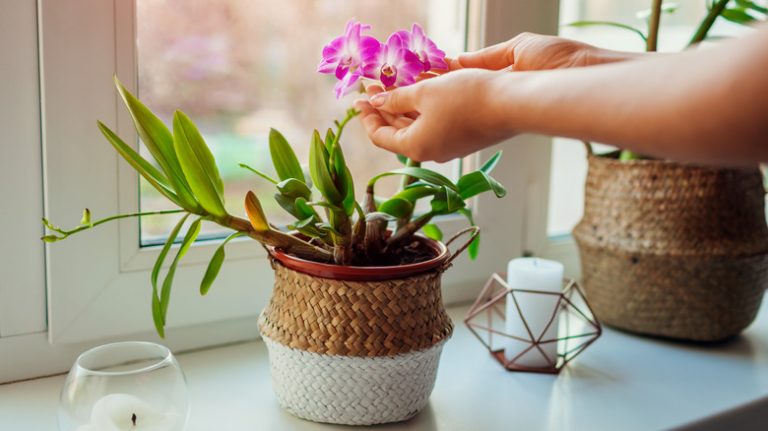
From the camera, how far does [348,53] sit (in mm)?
767

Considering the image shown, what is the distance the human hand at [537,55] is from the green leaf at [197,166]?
0.93 feet

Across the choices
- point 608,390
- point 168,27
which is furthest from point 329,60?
point 608,390

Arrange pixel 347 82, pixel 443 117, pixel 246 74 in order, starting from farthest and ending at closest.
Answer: pixel 246 74, pixel 347 82, pixel 443 117

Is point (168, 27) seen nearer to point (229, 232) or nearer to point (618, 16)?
point (229, 232)

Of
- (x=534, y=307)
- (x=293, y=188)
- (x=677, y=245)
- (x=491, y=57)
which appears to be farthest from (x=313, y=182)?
(x=677, y=245)

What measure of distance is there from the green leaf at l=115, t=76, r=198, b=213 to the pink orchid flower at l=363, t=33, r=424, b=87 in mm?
200

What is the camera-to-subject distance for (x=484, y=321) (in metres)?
1.20

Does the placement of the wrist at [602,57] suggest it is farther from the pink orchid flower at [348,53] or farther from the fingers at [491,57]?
the pink orchid flower at [348,53]

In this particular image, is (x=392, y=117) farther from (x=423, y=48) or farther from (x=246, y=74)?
(x=246, y=74)

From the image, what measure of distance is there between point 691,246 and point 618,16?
52 cm

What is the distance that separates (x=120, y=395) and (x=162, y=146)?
232 millimetres

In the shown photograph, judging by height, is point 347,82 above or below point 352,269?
above

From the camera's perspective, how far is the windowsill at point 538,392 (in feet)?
2.81

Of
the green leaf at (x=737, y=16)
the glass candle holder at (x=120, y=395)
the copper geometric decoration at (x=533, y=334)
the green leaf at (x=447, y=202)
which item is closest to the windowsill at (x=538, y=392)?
the copper geometric decoration at (x=533, y=334)
